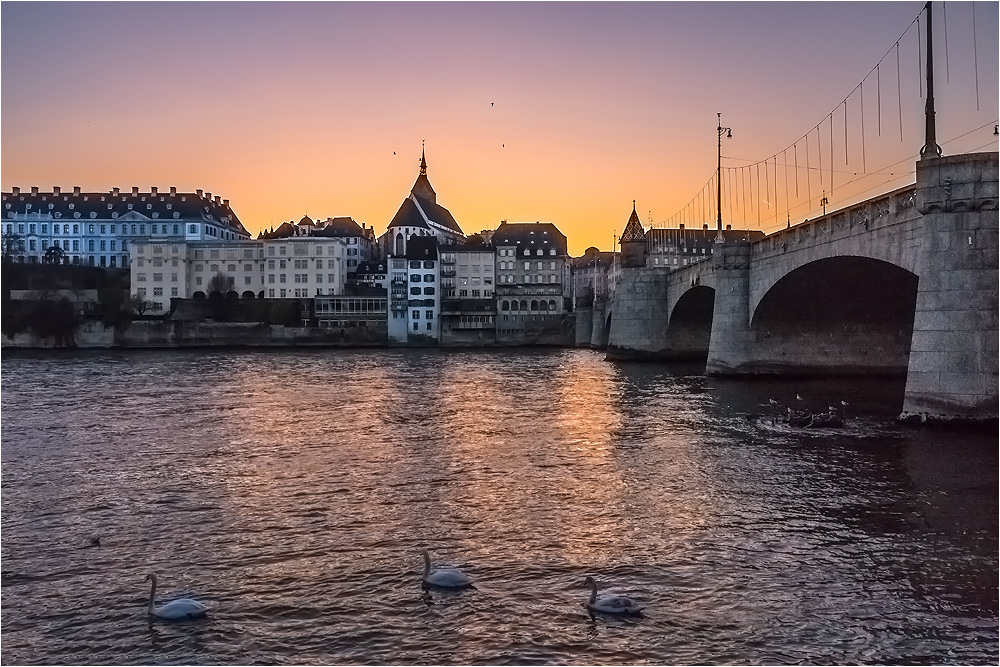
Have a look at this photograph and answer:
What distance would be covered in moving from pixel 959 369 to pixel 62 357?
83502mm

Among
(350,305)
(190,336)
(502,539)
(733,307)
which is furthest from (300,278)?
(502,539)

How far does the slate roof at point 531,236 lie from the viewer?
131m

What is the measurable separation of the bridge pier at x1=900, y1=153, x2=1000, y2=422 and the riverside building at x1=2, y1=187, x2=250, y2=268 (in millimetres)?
124958

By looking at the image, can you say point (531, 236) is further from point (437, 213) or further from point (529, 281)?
point (437, 213)

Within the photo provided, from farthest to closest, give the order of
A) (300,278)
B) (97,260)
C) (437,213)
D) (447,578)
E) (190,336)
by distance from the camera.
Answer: (437,213) < (97,260) < (300,278) < (190,336) < (447,578)

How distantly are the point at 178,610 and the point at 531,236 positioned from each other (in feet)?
402

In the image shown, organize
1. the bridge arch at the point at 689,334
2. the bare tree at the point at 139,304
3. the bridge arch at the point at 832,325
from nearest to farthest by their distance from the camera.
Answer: the bridge arch at the point at 832,325 → the bridge arch at the point at 689,334 → the bare tree at the point at 139,304

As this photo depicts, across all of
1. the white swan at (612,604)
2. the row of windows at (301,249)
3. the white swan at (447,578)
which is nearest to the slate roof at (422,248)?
the row of windows at (301,249)

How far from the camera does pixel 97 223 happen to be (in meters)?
137

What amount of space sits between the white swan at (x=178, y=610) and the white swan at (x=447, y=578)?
10.1ft

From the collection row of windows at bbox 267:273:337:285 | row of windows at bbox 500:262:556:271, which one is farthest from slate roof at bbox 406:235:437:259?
row of windows at bbox 267:273:337:285

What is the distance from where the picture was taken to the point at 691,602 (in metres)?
11.8

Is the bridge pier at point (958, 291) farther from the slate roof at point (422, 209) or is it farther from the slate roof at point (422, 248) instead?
the slate roof at point (422, 209)

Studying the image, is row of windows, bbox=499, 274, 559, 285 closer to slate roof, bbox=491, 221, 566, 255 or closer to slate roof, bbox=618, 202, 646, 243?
slate roof, bbox=491, 221, 566, 255
